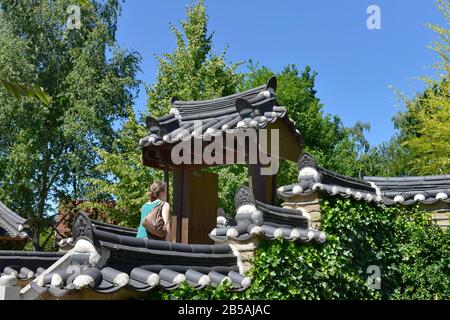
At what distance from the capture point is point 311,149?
21438 mm

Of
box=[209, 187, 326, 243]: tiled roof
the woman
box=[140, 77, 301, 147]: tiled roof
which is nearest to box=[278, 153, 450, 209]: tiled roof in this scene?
box=[209, 187, 326, 243]: tiled roof

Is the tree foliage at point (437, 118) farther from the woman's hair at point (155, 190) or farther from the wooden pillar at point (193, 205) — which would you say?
the woman's hair at point (155, 190)

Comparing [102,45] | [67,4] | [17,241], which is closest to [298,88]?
[102,45]

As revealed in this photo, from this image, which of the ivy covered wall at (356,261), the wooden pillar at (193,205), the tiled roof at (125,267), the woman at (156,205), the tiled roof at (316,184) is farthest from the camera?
the wooden pillar at (193,205)

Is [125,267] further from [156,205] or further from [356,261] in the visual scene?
[356,261]

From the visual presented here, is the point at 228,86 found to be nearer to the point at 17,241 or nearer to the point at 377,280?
the point at 17,241

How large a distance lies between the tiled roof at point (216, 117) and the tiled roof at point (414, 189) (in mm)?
1902

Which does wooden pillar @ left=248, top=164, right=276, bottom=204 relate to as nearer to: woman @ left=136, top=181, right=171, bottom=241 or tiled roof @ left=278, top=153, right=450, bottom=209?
tiled roof @ left=278, top=153, right=450, bottom=209

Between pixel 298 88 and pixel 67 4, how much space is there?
10.3 metres

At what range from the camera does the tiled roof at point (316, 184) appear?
22.9 feet

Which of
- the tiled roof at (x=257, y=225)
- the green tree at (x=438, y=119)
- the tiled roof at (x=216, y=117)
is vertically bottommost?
the tiled roof at (x=257, y=225)

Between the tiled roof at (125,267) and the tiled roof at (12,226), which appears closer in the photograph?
the tiled roof at (125,267)

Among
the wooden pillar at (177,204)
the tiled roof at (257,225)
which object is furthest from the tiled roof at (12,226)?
the tiled roof at (257,225)

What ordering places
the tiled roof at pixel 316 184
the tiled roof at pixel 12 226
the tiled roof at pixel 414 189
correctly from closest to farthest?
1. the tiled roof at pixel 316 184
2. the tiled roof at pixel 414 189
3. the tiled roof at pixel 12 226
